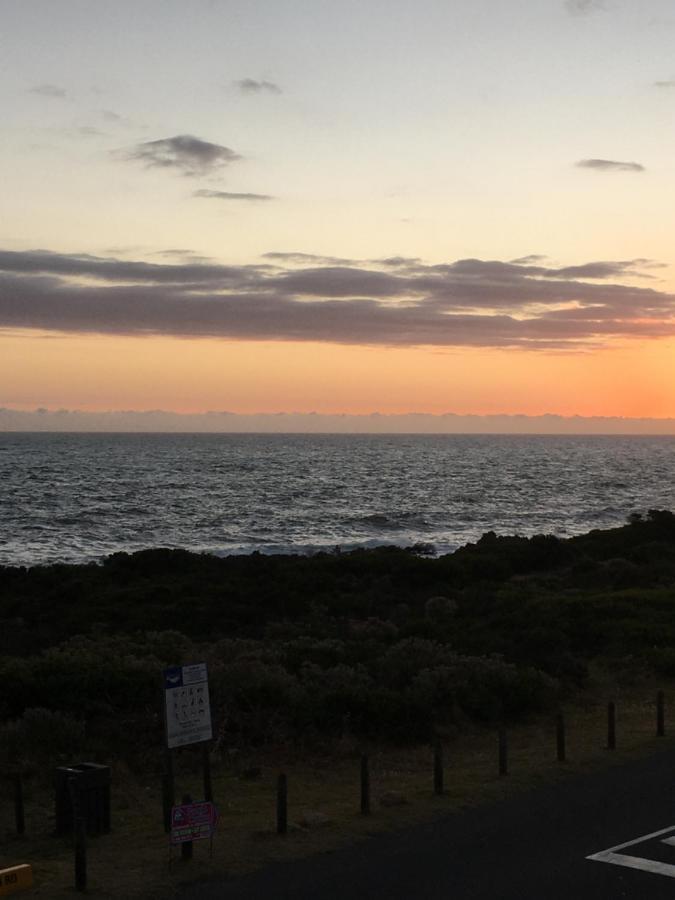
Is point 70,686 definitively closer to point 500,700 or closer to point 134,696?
point 134,696

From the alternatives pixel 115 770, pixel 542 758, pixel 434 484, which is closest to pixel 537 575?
pixel 542 758

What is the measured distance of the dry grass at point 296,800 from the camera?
1201 cm

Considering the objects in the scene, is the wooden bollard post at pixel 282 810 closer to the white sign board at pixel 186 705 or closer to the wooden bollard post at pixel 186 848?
the white sign board at pixel 186 705

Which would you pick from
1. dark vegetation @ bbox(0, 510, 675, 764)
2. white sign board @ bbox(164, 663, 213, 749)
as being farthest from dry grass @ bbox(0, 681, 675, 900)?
white sign board @ bbox(164, 663, 213, 749)

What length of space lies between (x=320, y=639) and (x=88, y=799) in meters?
13.3

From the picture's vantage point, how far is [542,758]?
17172 mm

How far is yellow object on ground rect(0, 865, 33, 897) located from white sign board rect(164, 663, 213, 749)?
2261 mm

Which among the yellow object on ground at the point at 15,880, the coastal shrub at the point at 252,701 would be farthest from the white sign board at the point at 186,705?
the coastal shrub at the point at 252,701

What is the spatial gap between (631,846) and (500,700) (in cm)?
813

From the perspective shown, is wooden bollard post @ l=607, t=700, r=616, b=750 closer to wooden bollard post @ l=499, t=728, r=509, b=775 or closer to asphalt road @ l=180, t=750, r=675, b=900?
wooden bollard post @ l=499, t=728, r=509, b=775

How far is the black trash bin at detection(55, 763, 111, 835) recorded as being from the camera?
13242 mm

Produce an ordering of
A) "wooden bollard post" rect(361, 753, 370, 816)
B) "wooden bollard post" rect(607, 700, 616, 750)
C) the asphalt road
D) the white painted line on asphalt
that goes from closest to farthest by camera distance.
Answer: the asphalt road < the white painted line on asphalt < "wooden bollard post" rect(361, 753, 370, 816) < "wooden bollard post" rect(607, 700, 616, 750)

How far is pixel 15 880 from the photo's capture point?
11078 millimetres

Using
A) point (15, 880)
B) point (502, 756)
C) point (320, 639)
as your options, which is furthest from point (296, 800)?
point (320, 639)
